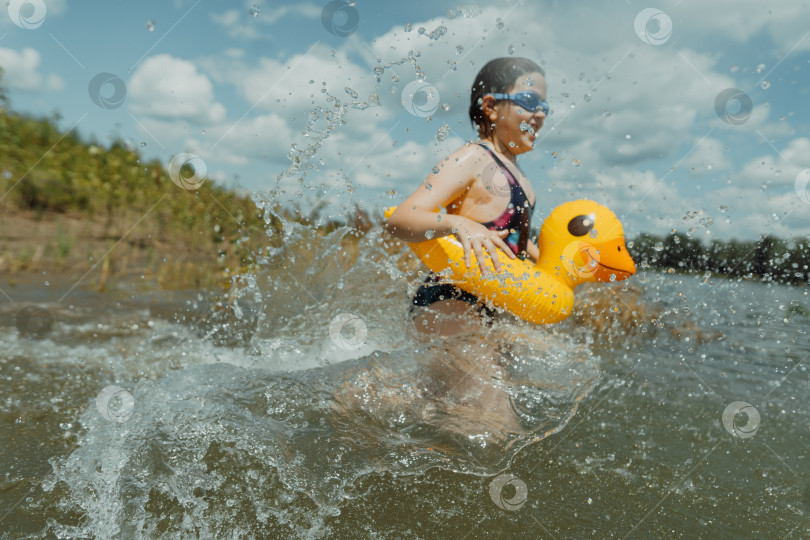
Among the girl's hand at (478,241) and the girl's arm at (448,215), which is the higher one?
the girl's arm at (448,215)

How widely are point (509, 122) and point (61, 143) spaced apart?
1041 centimetres

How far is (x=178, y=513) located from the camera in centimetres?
195

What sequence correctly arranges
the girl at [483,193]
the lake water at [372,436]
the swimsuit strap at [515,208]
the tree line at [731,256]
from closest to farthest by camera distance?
the lake water at [372,436] → the girl at [483,193] → the swimsuit strap at [515,208] → the tree line at [731,256]

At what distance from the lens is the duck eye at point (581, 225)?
2.59 m

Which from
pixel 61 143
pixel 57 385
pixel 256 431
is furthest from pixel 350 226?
pixel 61 143

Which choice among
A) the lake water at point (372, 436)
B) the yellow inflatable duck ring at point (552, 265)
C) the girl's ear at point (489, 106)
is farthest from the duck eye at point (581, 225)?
the girl's ear at point (489, 106)

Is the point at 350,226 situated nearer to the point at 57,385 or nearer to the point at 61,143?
the point at 57,385

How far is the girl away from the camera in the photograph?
95.1 inches

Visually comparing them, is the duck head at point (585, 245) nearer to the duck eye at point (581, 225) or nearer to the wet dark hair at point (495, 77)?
the duck eye at point (581, 225)

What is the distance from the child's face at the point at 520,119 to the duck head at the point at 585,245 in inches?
17.4

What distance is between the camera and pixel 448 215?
2381mm

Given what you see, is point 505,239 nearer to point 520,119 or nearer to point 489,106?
point 520,119

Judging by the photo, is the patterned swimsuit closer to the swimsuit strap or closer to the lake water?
the swimsuit strap

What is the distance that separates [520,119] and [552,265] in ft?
2.49
